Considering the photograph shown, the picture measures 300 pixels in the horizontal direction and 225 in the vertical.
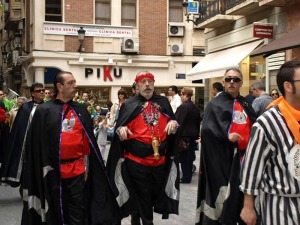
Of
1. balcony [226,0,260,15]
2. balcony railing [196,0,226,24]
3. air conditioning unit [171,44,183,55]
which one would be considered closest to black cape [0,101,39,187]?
balcony [226,0,260,15]

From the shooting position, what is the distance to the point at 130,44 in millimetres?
25438

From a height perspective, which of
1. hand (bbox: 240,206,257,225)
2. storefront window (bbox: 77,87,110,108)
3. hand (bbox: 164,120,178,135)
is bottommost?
hand (bbox: 240,206,257,225)

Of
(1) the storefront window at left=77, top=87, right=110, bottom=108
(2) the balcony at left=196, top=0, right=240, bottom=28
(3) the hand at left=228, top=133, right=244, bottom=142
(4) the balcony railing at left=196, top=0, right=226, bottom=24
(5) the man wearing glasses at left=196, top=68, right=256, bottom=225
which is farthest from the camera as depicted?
(1) the storefront window at left=77, top=87, right=110, bottom=108

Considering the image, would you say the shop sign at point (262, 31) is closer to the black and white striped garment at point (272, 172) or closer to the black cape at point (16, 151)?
the black cape at point (16, 151)

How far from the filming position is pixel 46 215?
509 cm

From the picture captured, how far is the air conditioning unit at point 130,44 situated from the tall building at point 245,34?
589cm

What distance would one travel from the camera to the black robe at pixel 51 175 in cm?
505

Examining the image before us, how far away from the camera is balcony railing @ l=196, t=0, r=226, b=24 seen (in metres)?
17.4

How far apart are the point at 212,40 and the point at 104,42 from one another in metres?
7.77

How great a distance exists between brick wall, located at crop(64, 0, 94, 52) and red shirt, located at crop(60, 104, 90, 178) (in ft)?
67.6

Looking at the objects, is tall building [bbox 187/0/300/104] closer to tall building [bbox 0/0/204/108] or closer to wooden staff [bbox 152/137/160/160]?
tall building [bbox 0/0/204/108]

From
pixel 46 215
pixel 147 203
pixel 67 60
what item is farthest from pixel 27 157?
pixel 67 60

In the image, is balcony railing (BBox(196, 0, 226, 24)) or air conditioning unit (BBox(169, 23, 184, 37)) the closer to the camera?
balcony railing (BBox(196, 0, 226, 24))

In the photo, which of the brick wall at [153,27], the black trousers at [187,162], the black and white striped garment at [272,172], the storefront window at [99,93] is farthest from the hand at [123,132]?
the brick wall at [153,27]
